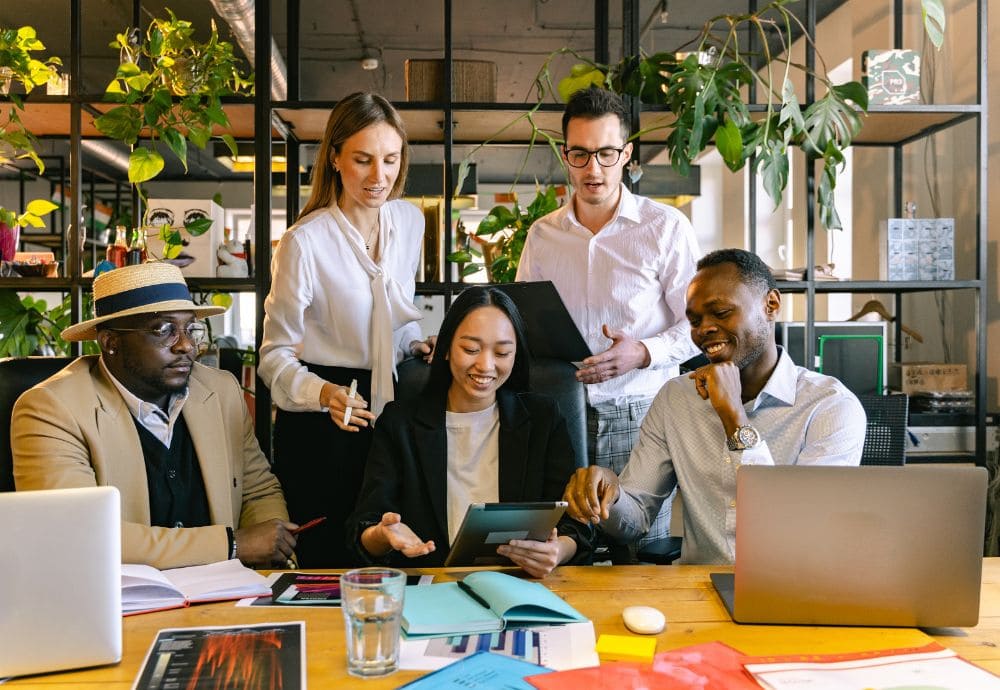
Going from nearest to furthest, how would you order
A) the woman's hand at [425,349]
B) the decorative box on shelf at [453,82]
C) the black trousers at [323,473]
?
the woman's hand at [425,349], the black trousers at [323,473], the decorative box on shelf at [453,82]

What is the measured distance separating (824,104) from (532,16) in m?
3.88

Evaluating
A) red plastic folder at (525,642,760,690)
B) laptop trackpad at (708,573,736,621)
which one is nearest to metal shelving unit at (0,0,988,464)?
laptop trackpad at (708,573,736,621)

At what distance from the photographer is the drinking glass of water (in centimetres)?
112

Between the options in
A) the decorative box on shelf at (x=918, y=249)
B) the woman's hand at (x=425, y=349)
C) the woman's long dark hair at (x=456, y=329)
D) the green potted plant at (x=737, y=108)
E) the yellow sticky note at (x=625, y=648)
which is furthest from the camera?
the decorative box on shelf at (x=918, y=249)

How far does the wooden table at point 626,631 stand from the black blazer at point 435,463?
424 mm

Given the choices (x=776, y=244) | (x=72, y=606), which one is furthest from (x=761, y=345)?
(x=776, y=244)

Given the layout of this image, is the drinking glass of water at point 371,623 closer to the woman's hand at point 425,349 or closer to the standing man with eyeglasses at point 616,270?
the woman's hand at point 425,349

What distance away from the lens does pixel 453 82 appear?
317 centimetres

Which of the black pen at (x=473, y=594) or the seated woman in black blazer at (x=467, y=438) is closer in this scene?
the black pen at (x=473, y=594)

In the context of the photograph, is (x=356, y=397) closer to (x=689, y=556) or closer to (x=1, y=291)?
(x=689, y=556)

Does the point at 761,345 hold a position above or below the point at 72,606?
above

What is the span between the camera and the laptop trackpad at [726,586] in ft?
4.51

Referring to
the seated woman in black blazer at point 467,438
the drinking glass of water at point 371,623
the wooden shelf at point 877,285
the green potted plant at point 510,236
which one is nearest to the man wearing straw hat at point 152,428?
the seated woman in black blazer at point 467,438

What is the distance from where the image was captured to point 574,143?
2.31 meters
